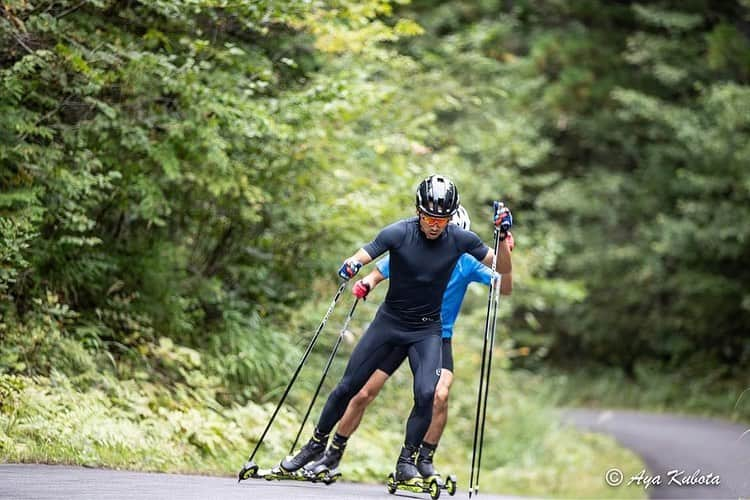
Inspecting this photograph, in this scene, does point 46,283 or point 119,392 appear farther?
point 46,283

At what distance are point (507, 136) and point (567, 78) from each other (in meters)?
5.56

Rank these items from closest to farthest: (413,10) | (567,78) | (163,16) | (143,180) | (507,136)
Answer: (143,180), (163,16), (507,136), (413,10), (567,78)

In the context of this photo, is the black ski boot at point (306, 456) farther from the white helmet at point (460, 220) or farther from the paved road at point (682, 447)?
the paved road at point (682, 447)

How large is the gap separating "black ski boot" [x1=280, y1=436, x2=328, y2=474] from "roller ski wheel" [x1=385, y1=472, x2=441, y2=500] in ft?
1.99

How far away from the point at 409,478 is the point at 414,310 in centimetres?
129

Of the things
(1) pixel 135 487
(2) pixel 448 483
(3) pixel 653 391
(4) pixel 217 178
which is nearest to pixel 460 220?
(2) pixel 448 483

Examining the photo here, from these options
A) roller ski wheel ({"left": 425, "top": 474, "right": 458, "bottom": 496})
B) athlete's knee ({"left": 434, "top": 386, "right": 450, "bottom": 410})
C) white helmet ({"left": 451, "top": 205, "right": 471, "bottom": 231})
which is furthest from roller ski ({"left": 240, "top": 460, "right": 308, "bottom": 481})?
white helmet ({"left": 451, "top": 205, "right": 471, "bottom": 231})

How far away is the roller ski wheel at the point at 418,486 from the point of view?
8094 mm

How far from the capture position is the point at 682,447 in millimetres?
16688

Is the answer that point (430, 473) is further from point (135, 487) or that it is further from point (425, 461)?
point (135, 487)

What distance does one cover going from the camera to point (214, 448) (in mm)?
9891

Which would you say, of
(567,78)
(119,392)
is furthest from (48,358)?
Answer: (567,78)

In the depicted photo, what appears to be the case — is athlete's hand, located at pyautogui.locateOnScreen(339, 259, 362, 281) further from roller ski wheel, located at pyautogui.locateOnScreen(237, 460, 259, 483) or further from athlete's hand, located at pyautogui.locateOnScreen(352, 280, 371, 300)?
roller ski wheel, located at pyautogui.locateOnScreen(237, 460, 259, 483)

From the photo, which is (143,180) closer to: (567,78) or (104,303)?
(104,303)
